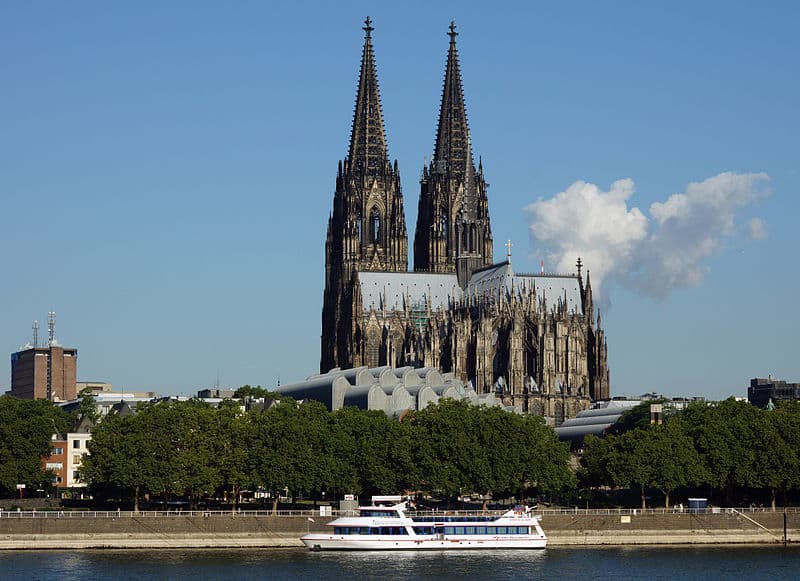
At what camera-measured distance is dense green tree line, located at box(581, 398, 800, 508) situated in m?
144

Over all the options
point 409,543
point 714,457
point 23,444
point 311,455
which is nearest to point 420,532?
point 409,543

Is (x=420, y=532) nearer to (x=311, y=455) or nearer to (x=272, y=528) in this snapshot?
(x=272, y=528)

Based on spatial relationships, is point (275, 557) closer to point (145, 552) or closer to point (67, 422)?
point (145, 552)

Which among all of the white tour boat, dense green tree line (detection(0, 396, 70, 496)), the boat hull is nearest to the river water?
the boat hull

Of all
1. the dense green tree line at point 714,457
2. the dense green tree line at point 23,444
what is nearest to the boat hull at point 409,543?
the dense green tree line at point 714,457

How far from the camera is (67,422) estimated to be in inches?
6905

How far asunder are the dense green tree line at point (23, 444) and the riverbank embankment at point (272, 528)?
18942mm

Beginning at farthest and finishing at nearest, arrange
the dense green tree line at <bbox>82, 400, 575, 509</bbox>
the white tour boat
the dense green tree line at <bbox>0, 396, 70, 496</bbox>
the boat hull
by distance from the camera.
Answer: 1. the dense green tree line at <bbox>0, 396, 70, 496</bbox>
2. the dense green tree line at <bbox>82, 400, 575, 509</bbox>
3. the white tour boat
4. the boat hull

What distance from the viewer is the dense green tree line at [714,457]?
144 m

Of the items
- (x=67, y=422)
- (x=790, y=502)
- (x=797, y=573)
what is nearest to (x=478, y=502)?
(x=790, y=502)

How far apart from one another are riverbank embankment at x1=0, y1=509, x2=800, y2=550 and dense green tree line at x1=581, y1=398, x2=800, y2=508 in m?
6.45

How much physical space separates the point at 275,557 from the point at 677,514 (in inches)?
1279

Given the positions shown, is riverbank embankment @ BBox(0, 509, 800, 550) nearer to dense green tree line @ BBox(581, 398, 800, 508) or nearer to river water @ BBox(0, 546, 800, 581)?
river water @ BBox(0, 546, 800, 581)

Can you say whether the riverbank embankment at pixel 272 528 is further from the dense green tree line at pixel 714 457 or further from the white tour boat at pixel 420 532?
the dense green tree line at pixel 714 457
